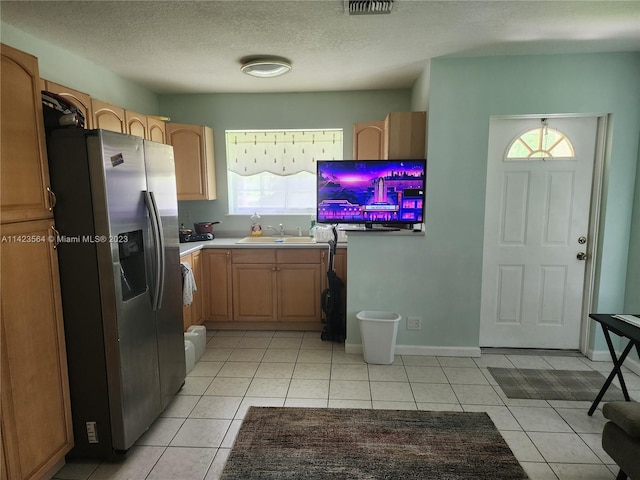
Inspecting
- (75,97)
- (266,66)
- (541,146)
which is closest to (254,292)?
(266,66)

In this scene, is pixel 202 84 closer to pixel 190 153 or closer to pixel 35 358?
pixel 190 153

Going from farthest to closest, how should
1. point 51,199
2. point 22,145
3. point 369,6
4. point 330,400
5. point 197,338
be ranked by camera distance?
point 197,338
point 330,400
point 369,6
point 51,199
point 22,145

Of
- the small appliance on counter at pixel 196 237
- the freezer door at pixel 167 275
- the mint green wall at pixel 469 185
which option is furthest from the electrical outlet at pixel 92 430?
the small appliance on counter at pixel 196 237

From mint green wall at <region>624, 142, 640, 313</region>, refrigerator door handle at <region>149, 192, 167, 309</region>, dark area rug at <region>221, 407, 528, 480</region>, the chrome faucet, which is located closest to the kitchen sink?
the chrome faucet

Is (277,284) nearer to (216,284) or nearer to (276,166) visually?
(216,284)

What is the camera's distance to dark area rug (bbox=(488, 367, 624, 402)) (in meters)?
2.72

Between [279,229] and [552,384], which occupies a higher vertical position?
[279,229]

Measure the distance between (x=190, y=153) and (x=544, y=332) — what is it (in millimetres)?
3952

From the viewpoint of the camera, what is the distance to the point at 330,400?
2.67 metres

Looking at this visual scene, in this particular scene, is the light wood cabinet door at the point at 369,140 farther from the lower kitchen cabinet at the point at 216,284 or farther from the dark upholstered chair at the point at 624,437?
the dark upholstered chair at the point at 624,437

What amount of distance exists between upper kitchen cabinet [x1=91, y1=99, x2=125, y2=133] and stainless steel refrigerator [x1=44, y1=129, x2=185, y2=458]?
3.28 feet

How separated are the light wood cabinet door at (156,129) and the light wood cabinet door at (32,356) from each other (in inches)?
84.9

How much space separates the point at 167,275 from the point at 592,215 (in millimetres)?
3472

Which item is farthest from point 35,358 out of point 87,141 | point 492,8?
point 492,8
